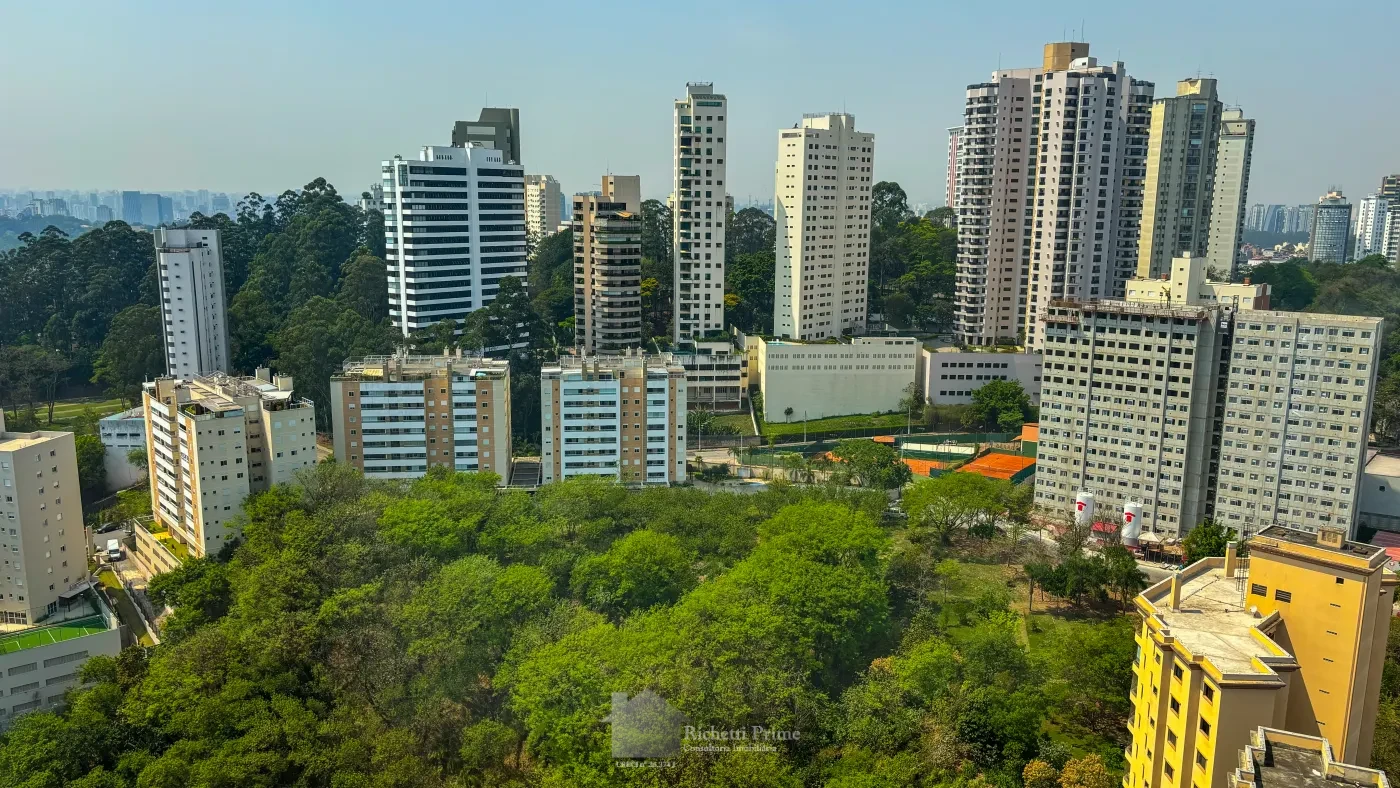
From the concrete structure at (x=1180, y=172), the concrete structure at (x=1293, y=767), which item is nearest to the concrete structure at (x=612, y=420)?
the concrete structure at (x=1293, y=767)

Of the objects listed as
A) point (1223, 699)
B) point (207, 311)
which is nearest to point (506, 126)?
point (207, 311)

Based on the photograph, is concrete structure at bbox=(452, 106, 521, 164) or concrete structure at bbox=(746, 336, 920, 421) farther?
concrete structure at bbox=(452, 106, 521, 164)

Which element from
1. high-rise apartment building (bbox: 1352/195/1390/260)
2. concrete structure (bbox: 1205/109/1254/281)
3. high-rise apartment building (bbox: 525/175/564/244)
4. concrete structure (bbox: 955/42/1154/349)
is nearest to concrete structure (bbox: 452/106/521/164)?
concrete structure (bbox: 955/42/1154/349)

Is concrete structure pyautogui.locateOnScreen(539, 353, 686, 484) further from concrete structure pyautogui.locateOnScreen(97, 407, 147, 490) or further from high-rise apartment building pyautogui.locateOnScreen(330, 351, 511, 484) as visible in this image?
concrete structure pyautogui.locateOnScreen(97, 407, 147, 490)

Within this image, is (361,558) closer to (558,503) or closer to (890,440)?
(558,503)

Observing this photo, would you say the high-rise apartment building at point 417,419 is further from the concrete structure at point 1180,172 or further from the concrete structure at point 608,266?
the concrete structure at point 1180,172

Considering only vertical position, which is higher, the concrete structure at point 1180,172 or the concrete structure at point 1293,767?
the concrete structure at point 1180,172
